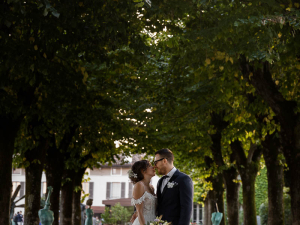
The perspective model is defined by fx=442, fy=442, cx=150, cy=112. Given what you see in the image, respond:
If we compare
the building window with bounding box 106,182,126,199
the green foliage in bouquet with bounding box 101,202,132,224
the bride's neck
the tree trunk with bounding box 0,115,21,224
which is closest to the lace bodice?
the bride's neck

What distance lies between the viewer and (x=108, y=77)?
15.4 meters

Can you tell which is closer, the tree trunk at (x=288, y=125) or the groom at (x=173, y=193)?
the groom at (x=173, y=193)

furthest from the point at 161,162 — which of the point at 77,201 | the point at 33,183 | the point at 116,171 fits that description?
the point at 116,171

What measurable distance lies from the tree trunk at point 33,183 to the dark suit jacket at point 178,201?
310 inches

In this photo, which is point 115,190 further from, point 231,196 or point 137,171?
point 137,171

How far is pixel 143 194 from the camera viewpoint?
20.7 ft

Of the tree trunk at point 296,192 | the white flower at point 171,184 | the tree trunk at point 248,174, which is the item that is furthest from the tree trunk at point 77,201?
the white flower at point 171,184

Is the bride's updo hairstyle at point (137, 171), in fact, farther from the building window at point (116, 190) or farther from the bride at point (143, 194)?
the building window at point (116, 190)

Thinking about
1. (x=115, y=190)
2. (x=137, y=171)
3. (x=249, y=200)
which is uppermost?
(x=115, y=190)

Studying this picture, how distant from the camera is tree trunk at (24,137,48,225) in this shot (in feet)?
42.4

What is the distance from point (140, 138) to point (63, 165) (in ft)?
15.4

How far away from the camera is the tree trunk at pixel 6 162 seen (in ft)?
32.6

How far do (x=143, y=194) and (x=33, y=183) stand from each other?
7769 mm

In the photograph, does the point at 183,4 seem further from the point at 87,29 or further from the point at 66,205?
the point at 66,205
